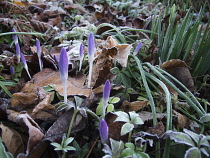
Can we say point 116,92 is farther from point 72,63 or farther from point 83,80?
point 72,63

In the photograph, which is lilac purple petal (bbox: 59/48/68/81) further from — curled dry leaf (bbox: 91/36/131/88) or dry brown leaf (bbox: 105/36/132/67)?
dry brown leaf (bbox: 105/36/132/67)

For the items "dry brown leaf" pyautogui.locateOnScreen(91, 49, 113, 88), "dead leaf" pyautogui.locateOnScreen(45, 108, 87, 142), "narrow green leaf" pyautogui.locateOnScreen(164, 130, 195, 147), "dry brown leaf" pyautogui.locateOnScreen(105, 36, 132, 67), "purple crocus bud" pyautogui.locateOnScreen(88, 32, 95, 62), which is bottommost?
"dead leaf" pyautogui.locateOnScreen(45, 108, 87, 142)

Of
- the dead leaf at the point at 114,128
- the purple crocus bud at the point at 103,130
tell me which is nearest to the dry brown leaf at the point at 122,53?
the dead leaf at the point at 114,128

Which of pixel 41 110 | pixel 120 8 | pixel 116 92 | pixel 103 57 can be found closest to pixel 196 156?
pixel 116 92

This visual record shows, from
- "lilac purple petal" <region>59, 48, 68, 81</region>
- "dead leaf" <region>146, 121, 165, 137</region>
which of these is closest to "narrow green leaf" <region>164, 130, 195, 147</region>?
"dead leaf" <region>146, 121, 165, 137</region>

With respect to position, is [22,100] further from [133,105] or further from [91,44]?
[133,105]

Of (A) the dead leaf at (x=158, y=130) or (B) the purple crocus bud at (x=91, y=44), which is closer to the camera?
(A) the dead leaf at (x=158, y=130)

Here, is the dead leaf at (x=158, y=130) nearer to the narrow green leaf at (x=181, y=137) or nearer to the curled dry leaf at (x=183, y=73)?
the narrow green leaf at (x=181, y=137)
